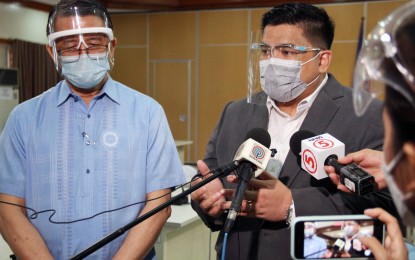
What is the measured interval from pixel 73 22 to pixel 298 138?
2.93 ft

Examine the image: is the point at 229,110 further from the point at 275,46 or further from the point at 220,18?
the point at 220,18

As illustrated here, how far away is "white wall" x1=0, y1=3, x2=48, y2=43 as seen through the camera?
7182mm

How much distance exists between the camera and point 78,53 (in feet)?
5.68

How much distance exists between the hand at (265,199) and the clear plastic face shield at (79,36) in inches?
28.7

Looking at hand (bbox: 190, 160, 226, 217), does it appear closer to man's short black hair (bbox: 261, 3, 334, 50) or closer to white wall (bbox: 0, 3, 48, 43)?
man's short black hair (bbox: 261, 3, 334, 50)

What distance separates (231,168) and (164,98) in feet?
24.0

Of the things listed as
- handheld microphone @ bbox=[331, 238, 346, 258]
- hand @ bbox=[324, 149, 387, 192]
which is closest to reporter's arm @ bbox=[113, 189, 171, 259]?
hand @ bbox=[324, 149, 387, 192]

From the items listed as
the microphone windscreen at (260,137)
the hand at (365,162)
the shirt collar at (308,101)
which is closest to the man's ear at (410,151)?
the hand at (365,162)

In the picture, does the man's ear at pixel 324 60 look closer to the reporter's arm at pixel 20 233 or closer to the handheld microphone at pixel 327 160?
the handheld microphone at pixel 327 160

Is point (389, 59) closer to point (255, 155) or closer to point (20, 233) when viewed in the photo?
point (255, 155)

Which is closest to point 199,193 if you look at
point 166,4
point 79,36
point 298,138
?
point 298,138

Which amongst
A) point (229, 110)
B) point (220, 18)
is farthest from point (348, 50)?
point (229, 110)

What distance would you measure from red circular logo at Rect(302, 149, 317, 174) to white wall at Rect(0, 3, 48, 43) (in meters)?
6.78

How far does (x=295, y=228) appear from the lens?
1.12m
